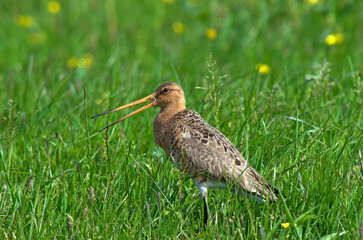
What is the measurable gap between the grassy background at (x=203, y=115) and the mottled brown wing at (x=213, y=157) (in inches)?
5.0

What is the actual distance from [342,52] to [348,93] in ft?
7.37

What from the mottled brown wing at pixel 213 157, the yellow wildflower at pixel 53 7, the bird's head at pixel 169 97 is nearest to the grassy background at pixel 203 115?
the mottled brown wing at pixel 213 157

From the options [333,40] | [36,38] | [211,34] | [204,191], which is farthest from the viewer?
[36,38]

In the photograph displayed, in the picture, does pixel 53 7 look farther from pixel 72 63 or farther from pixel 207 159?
pixel 207 159

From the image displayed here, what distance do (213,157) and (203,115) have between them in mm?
1040

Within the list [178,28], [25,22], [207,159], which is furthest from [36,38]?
[207,159]

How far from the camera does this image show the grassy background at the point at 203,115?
3.89 meters

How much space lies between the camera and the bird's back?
13.6ft

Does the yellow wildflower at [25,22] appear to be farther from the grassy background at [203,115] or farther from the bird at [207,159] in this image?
the bird at [207,159]

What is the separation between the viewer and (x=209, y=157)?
171 inches

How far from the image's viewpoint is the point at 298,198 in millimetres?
4062

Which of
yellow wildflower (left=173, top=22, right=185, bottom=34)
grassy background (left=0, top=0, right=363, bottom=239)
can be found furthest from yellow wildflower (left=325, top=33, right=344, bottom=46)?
yellow wildflower (left=173, top=22, right=185, bottom=34)

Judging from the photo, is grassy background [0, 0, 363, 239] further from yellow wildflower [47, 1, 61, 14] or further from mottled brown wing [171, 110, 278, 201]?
yellow wildflower [47, 1, 61, 14]

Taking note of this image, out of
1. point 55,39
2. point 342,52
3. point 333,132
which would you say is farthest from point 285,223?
point 55,39
